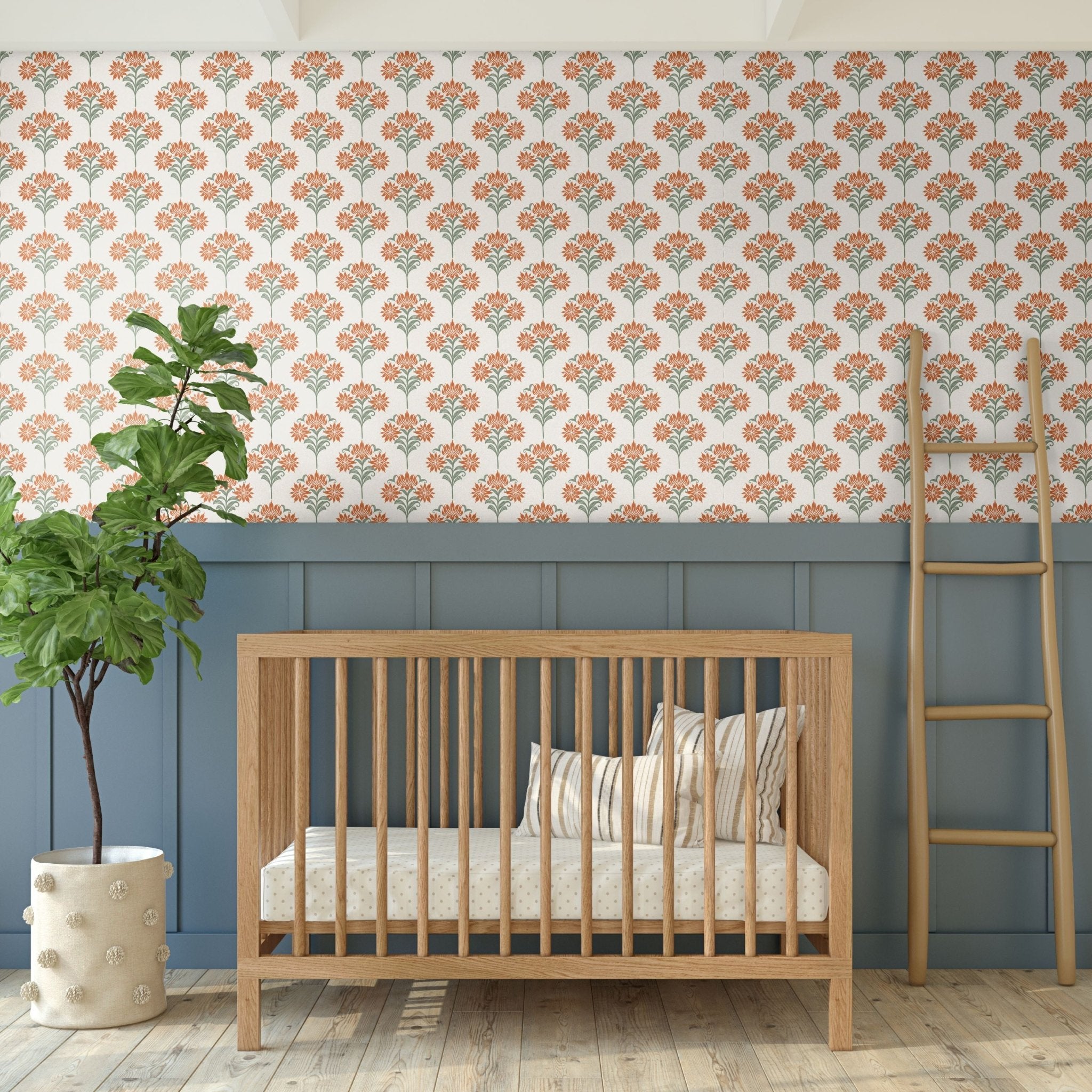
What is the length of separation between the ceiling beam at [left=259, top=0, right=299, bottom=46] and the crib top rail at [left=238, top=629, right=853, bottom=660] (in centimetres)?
156

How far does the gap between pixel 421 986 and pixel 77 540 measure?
134 cm

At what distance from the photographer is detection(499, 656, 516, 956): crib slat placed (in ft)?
6.85

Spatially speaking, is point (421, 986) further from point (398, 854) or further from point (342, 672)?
point (342, 672)

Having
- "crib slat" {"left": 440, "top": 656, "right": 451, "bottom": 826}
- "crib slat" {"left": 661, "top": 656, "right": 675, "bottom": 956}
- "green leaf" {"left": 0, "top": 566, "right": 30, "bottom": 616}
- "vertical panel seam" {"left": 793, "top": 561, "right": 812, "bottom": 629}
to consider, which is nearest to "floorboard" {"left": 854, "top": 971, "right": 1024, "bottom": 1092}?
"crib slat" {"left": 661, "top": 656, "right": 675, "bottom": 956}

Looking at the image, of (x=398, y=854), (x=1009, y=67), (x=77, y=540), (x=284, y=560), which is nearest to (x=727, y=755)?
(x=398, y=854)

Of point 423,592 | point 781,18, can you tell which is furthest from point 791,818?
point 781,18

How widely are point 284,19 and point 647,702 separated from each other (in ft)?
6.40

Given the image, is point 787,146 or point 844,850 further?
point 787,146

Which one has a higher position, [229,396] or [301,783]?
[229,396]

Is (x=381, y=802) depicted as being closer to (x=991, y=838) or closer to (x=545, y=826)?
Answer: (x=545, y=826)

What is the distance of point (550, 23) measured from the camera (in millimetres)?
2693

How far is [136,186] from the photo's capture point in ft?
8.97

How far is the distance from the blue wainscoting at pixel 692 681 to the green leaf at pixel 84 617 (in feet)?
1.72

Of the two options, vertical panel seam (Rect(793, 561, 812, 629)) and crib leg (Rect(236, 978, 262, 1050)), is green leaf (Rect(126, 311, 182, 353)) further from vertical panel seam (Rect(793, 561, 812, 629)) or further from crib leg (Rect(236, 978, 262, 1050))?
vertical panel seam (Rect(793, 561, 812, 629))
